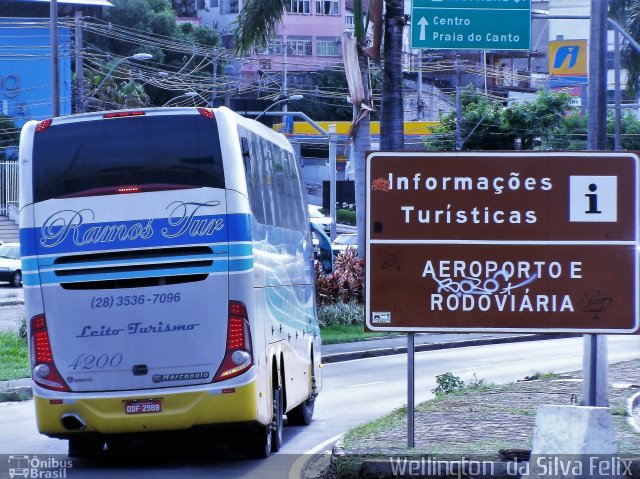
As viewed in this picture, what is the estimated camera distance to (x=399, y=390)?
57.5ft

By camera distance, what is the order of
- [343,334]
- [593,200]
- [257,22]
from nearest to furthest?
1. [593,200]
2. [257,22]
3. [343,334]

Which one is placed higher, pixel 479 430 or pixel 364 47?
pixel 364 47

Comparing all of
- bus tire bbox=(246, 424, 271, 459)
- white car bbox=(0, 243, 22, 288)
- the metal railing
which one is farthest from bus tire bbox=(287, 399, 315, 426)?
the metal railing

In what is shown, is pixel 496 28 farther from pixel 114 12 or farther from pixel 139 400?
pixel 114 12

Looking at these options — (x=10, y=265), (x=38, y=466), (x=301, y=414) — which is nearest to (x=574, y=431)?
(x=38, y=466)

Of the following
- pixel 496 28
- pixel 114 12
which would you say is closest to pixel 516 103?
pixel 496 28

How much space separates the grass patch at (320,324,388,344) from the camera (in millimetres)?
25152

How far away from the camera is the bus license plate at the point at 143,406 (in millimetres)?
10273

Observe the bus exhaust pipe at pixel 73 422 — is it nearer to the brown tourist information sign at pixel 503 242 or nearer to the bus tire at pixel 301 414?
the brown tourist information sign at pixel 503 242

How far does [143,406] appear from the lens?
10.3 meters

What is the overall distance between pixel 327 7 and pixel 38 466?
66.5m

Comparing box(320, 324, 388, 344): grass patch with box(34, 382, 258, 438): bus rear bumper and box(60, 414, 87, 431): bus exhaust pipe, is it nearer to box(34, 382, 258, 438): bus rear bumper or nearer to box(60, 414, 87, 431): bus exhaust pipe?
box(34, 382, 258, 438): bus rear bumper

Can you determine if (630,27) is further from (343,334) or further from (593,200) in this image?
(593,200)

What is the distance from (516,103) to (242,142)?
34186 mm
